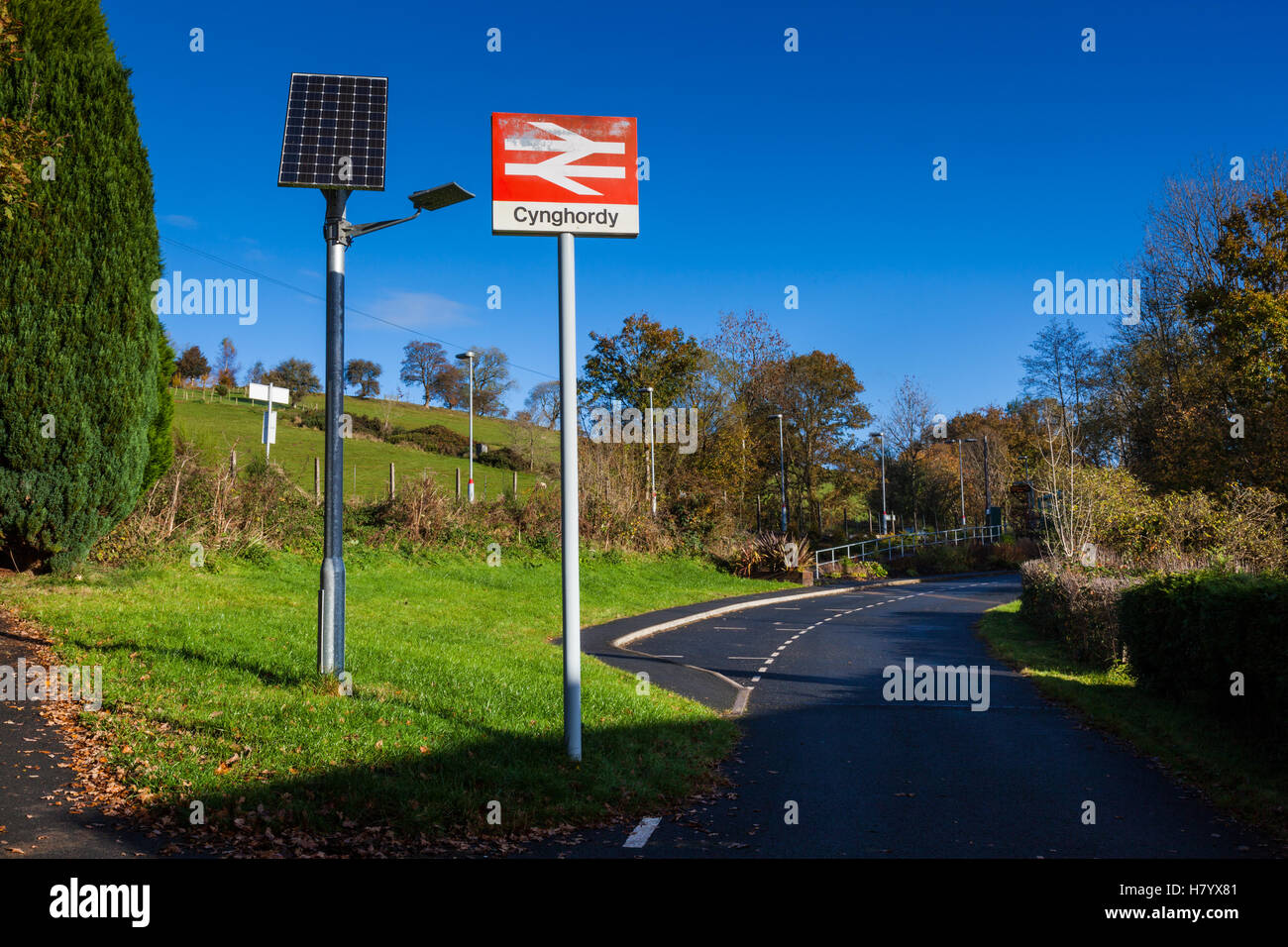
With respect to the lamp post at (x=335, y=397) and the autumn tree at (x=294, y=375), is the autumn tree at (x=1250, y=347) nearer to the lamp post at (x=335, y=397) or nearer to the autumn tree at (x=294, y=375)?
the lamp post at (x=335, y=397)

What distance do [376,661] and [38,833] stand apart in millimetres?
4890

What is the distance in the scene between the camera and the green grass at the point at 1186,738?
21.6 feet

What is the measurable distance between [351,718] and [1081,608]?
41.9 feet

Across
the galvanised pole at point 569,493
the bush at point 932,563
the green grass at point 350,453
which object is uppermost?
the green grass at point 350,453

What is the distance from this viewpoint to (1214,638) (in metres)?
8.88

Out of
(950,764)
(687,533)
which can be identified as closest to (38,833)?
(950,764)

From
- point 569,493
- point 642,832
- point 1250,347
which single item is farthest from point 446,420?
point 642,832

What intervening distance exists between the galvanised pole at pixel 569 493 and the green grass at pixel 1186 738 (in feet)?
16.3

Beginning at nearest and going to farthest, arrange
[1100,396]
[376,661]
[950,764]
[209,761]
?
[209,761] < [950,764] < [376,661] < [1100,396]

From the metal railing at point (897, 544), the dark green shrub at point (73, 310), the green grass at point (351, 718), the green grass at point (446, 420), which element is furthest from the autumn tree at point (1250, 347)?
the green grass at point (446, 420)

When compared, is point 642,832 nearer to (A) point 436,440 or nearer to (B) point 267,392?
(B) point 267,392

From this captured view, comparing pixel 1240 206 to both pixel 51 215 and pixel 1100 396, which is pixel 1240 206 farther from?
pixel 51 215

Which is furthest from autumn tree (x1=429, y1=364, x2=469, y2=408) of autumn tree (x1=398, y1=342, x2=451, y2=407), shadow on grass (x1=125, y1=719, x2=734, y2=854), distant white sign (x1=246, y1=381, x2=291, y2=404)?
shadow on grass (x1=125, y1=719, x2=734, y2=854)

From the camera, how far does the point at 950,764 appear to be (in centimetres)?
793
